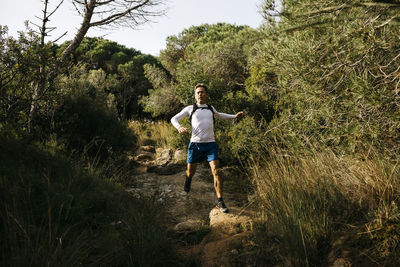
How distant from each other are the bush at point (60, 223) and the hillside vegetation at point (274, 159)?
2 centimetres

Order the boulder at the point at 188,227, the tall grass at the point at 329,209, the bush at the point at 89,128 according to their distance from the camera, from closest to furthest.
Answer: the tall grass at the point at 329,209 < the boulder at the point at 188,227 < the bush at the point at 89,128

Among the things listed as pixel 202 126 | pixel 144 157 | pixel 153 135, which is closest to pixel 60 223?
pixel 202 126

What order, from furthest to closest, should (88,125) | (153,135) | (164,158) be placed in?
(153,135)
(164,158)
(88,125)

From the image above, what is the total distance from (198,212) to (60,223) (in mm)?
2913

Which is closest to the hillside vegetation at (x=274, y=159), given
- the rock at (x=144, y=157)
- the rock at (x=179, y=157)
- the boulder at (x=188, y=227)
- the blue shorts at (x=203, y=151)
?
the rock at (x=179, y=157)

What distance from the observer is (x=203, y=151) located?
15.7 feet

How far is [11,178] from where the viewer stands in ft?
10.0

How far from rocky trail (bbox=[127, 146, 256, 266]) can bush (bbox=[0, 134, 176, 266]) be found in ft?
1.90

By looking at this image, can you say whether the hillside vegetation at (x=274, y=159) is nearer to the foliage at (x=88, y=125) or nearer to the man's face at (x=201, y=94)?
the foliage at (x=88, y=125)

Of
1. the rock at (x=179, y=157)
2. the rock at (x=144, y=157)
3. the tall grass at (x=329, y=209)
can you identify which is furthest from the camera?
the rock at (x=144, y=157)

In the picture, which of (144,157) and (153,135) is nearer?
(144,157)

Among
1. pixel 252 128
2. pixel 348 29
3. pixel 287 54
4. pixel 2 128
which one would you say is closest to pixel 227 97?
pixel 252 128

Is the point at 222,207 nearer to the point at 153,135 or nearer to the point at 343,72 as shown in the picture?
the point at 343,72

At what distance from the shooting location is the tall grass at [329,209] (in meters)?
2.57
